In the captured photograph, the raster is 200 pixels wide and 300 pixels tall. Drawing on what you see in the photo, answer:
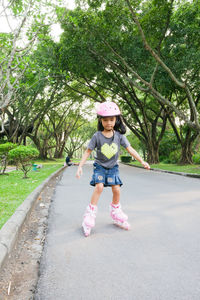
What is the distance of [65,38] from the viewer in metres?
15.9

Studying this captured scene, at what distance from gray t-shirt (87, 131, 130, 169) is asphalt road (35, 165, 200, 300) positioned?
95 centimetres

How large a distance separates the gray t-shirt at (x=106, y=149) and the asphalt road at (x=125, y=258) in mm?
948

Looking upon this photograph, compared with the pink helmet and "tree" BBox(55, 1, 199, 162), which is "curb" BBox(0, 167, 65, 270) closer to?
the pink helmet

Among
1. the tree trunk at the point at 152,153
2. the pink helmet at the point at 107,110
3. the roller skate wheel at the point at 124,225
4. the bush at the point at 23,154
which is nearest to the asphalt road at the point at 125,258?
the roller skate wheel at the point at 124,225

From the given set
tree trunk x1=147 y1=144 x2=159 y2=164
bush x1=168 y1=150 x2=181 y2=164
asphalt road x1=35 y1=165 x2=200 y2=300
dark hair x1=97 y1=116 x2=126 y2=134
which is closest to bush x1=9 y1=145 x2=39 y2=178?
asphalt road x1=35 y1=165 x2=200 y2=300

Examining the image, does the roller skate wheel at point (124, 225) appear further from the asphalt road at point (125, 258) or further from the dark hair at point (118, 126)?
the dark hair at point (118, 126)

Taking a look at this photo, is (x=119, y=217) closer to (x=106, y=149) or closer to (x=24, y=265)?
(x=106, y=149)

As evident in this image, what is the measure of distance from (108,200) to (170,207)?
5.12 feet

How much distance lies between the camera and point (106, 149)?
3922 mm

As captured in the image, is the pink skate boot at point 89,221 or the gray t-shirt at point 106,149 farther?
the gray t-shirt at point 106,149

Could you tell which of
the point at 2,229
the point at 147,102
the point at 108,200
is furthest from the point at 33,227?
the point at 147,102

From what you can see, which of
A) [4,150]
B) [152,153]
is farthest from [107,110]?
[152,153]

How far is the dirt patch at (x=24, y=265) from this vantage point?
85.8 inches

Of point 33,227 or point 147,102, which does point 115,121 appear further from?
point 147,102
